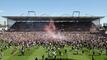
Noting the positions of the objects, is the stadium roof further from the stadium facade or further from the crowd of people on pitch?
the crowd of people on pitch

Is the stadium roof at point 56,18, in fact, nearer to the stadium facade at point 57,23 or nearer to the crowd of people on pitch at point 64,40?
the stadium facade at point 57,23

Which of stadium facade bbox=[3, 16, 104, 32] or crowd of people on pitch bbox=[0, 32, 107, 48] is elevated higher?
stadium facade bbox=[3, 16, 104, 32]

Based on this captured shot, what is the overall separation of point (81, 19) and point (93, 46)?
253 ft

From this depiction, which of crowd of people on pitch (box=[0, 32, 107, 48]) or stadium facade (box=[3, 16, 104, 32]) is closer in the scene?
crowd of people on pitch (box=[0, 32, 107, 48])

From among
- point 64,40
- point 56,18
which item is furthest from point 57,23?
point 64,40

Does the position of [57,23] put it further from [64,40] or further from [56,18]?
[64,40]

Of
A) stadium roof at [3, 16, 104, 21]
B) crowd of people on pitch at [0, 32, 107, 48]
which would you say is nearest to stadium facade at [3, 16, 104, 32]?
stadium roof at [3, 16, 104, 21]


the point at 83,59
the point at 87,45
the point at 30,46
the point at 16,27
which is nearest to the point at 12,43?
the point at 30,46

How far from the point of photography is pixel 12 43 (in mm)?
67688

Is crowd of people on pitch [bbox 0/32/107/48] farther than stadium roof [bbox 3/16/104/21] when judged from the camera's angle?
No

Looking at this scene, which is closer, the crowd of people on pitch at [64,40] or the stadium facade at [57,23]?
the crowd of people on pitch at [64,40]

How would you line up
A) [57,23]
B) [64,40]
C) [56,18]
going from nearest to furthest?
[64,40], [56,18], [57,23]

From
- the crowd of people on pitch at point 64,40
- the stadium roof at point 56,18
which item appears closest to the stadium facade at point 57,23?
the stadium roof at point 56,18

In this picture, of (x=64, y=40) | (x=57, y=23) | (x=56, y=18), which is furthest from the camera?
(x=57, y=23)
